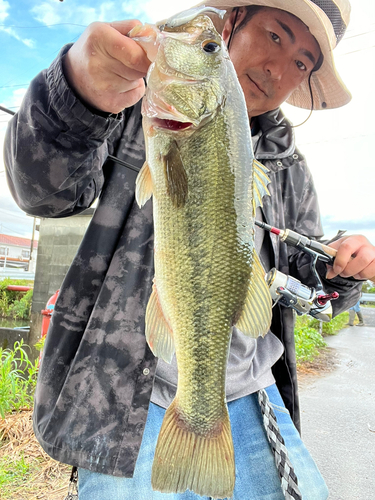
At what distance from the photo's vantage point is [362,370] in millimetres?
7855

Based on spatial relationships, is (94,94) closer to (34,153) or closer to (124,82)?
(124,82)

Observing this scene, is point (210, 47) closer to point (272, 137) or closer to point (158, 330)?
point (158, 330)

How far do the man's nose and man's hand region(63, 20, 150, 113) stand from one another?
1.18 metres

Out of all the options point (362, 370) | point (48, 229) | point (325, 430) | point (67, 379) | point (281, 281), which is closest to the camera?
point (67, 379)

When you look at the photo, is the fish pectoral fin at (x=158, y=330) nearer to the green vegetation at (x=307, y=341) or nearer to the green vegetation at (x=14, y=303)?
the green vegetation at (x=307, y=341)

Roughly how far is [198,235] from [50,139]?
745mm

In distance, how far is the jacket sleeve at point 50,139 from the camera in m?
1.46

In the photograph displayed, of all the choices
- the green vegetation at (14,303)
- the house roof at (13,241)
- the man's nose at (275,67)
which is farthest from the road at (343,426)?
the house roof at (13,241)

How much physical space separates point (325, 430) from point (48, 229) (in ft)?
30.3

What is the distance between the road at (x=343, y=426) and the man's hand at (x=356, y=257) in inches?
97.3

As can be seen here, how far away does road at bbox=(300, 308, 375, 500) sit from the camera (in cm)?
376

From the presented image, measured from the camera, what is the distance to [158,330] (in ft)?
4.63

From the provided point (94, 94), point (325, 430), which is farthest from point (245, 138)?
point (325, 430)

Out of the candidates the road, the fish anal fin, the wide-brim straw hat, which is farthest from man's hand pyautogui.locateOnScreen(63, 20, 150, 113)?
the road
